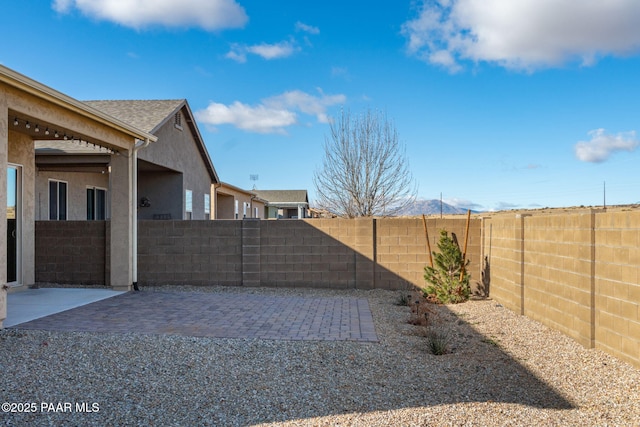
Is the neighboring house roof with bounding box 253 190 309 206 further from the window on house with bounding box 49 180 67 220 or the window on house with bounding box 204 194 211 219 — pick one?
the window on house with bounding box 49 180 67 220

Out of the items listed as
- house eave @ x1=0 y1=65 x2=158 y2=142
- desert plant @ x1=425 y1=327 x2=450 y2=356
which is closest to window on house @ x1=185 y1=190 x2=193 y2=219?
house eave @ x1=0 y1=65 x2=158 y2=142

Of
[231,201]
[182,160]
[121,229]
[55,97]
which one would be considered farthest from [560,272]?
[231,201]

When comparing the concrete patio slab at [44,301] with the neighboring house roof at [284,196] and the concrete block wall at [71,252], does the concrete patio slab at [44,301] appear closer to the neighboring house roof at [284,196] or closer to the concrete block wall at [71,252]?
the concrete block wall at [71,252]

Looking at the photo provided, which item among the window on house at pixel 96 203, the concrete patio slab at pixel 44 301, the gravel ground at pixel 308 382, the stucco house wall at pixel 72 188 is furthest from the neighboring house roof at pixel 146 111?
the gravel ground at pixel 308 382

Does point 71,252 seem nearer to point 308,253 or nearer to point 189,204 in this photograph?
point 308,253

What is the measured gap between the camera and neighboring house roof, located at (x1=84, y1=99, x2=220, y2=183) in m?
15.6

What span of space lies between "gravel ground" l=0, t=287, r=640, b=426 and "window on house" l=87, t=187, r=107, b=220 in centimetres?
1135

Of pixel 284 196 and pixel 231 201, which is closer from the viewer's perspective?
pixel 231 201

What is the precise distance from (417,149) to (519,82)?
13.2 ft

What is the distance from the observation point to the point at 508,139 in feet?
64.8

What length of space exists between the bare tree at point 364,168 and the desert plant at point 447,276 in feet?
25.1

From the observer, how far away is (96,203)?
17859 millimetres

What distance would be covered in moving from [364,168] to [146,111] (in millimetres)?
8062

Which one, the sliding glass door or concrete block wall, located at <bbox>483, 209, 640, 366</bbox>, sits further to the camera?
the sliding glass door
